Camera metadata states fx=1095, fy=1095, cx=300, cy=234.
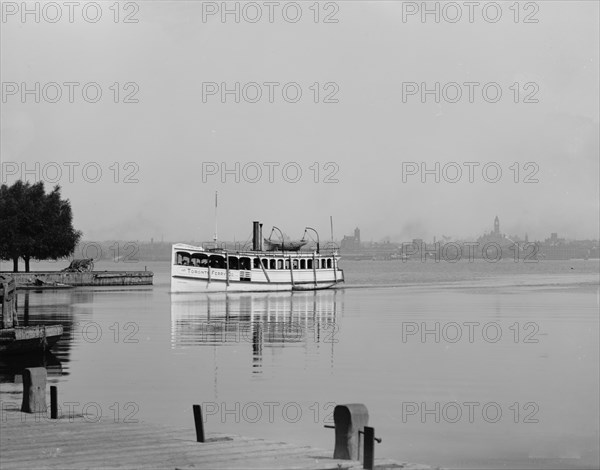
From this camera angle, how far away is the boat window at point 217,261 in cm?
11109

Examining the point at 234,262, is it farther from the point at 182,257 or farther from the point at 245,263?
the point at 182,257

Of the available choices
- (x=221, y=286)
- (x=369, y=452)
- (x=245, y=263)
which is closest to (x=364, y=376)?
(x=369, y=452)

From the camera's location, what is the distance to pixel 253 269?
11281cm

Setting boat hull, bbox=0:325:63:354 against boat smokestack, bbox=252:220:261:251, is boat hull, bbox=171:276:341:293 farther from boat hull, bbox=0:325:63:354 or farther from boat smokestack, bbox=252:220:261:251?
boat hull, bbox=0:325:63:354

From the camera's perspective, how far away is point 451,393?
3297 cm

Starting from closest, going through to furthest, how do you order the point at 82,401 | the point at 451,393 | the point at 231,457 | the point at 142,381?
the point at 231,457 → the point at 82,401 → the point at 451,393 → the point at 142,381

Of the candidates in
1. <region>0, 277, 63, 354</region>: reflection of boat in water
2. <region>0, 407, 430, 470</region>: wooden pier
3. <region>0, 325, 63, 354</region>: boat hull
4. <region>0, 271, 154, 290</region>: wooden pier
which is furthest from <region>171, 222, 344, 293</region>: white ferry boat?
<region>0, 407, 430, 470</region>: wooden pier

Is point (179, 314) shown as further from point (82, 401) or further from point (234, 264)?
→ point (82, 401)

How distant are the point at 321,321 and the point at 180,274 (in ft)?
134

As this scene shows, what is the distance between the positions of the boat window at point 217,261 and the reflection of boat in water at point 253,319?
117 inches

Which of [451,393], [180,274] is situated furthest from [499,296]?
[451,393]

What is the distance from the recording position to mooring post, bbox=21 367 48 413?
20703mm

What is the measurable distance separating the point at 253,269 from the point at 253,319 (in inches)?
1647

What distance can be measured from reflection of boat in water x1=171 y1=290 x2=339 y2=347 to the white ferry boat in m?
1.74
